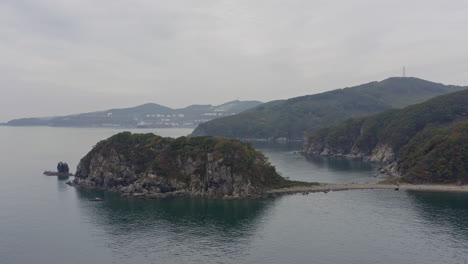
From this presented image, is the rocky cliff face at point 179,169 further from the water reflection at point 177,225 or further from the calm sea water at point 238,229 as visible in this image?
the calm sea water at point 238,229

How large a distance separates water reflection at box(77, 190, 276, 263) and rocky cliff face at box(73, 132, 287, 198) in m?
6.53

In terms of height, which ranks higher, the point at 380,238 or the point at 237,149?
the point at 237,149

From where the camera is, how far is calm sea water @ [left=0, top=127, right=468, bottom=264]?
77062 millimetres

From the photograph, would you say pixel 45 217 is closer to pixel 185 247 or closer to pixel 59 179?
pixel 185 247

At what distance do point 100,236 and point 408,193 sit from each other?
9984 cm

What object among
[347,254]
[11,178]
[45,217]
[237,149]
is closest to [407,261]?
[347,254]

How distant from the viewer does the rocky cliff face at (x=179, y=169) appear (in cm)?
12781

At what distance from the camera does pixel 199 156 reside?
134 metres

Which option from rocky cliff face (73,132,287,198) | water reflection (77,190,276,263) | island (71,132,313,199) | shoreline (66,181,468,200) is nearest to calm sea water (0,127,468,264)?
water reflection (77,190,276,263)

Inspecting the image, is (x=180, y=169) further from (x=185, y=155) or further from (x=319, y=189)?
(x=319, y=189)

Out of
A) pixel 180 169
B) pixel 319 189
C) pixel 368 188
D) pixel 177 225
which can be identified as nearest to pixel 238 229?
pixel 177 225

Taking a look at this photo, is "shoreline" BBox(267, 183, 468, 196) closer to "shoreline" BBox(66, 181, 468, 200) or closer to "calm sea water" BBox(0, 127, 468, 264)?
"shoreline" BBox(66, 181, 468, 200)

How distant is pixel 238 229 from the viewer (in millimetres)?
94562

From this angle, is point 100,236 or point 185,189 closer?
point 100,236
